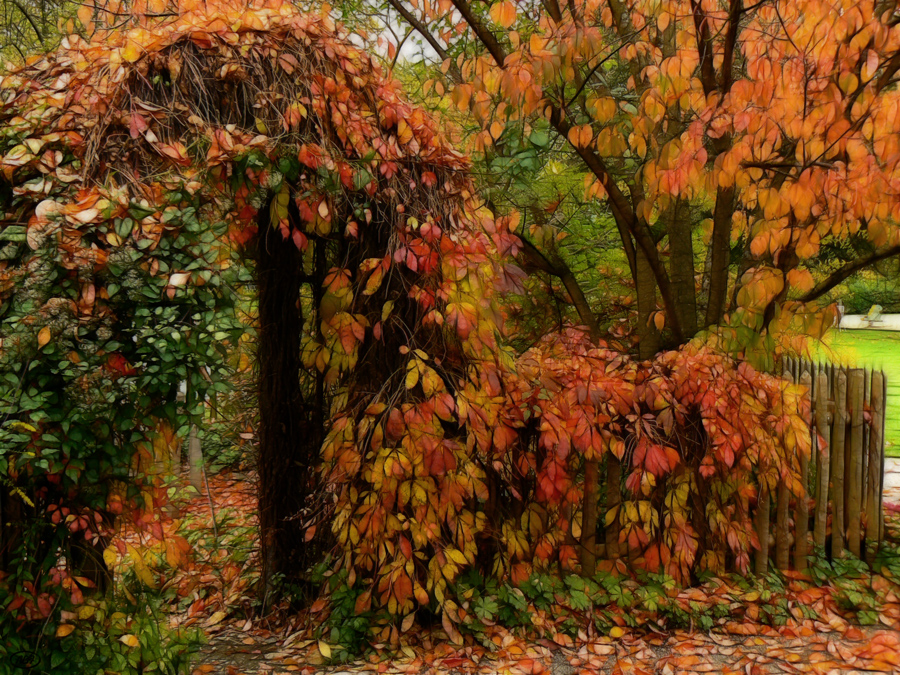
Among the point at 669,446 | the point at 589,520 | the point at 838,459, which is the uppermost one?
the point at 669,446

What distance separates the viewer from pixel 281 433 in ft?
14.1

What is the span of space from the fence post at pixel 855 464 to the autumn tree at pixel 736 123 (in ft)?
2.44

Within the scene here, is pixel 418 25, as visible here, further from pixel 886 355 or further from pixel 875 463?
pixel 886 355

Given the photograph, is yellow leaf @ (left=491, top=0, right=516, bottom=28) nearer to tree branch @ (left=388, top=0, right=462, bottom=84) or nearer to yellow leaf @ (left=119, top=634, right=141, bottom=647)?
tree branch @ (left=388, top=0, right=462, bottom=84)

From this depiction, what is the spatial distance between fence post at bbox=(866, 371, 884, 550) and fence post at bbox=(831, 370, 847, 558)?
210mm

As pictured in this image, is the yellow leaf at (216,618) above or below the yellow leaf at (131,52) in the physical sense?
below

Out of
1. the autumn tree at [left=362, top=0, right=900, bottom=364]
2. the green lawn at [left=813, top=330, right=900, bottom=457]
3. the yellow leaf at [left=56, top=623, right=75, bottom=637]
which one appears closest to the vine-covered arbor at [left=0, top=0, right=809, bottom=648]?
the yellow leaf at [left=56, top=623, right=75, bottom=637]

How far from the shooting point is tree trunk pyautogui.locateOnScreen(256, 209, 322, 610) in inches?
168

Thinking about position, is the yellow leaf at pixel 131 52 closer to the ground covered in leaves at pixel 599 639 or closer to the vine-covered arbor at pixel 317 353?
the vine-covered arbor at pixel 317 353

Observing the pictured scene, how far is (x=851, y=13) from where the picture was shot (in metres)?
3.70

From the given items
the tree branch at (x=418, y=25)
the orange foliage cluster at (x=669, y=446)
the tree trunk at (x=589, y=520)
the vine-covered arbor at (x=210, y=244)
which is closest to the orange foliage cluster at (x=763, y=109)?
the tree branch at (x=418, y=25)

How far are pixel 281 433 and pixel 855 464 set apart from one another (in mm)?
3875

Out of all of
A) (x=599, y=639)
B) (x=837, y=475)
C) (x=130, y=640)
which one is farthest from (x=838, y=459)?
(x=130, y=640)

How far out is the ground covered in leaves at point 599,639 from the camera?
3.78m
